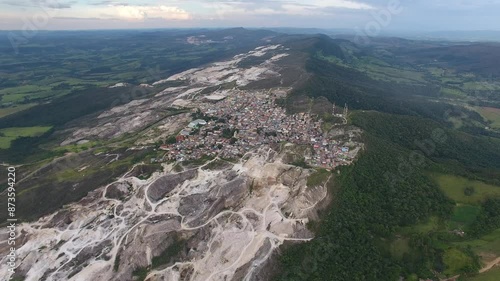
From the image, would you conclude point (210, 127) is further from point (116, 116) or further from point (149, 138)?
point (116, 116)

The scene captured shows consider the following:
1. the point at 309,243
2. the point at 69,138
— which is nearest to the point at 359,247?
the point at 309,243

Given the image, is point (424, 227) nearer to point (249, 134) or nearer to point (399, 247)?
point (399, 247)

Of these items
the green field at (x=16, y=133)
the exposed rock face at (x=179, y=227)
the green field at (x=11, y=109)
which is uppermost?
the exposed rock face at (x=179, y=227)

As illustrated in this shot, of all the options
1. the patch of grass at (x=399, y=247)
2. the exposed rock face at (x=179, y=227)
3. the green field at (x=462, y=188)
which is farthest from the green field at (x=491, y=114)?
the exposed rock face at (x=179, y=227)

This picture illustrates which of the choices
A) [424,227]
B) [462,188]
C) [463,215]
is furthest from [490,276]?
[462,188]

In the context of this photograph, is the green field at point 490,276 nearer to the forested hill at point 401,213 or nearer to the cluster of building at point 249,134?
the forested hill at point 401,213

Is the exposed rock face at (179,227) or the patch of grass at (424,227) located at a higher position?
the patch of grass at (424,227)

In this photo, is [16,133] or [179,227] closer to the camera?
[179,227]
